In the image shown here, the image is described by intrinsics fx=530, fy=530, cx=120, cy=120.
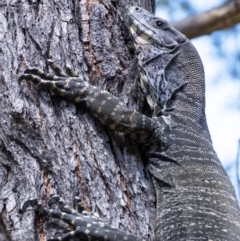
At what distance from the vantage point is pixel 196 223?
3.91m

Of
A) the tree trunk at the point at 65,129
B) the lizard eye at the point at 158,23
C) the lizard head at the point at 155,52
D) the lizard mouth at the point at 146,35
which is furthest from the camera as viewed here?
the lizard eye at the point at 158,23

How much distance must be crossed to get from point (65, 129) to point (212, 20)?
425 centimetres

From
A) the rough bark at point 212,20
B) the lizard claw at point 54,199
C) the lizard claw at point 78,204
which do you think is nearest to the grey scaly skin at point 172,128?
the lizard claw at point 78,204

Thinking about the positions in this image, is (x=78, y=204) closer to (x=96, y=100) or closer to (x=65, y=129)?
(x=65, y=129)

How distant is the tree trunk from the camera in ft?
11.5

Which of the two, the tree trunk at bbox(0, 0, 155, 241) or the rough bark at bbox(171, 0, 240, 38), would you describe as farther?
the rough bark at bbox(171, 0, 240, 38)

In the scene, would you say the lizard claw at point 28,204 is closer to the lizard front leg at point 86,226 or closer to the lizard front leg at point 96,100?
the lizard front leg at point 86,226

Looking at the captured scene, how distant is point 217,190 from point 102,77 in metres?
1.29

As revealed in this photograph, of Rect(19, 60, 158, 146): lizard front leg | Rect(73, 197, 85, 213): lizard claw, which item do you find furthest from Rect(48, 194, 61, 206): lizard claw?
Rect(19, 60, 158, 146): lizard front leg

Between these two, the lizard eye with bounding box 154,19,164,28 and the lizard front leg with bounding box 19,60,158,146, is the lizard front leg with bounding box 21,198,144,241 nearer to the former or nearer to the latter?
the lizard front leg with bounding box 19,60,158,146

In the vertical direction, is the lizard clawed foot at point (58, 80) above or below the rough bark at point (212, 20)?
below

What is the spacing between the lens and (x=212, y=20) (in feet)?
24.3

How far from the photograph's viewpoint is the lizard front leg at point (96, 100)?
4.04 m

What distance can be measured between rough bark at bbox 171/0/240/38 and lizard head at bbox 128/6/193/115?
8.03ft
